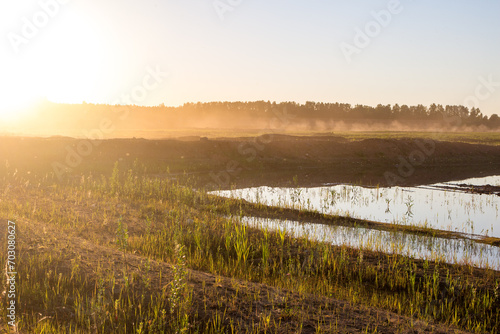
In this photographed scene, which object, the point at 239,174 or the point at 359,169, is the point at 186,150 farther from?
the point at 359,169

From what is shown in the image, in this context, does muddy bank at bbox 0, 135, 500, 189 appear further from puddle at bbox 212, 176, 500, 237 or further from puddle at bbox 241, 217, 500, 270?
puddle at bbox 241, 217, 500, 270

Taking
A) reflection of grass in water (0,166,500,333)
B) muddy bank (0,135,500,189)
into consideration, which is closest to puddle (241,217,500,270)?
reflection of grass in water (0,166,500,333)

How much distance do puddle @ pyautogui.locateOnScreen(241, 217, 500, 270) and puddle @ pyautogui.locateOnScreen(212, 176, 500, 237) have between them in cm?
154

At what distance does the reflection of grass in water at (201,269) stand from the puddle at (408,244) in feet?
0.81

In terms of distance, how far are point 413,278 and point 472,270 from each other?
1.71 meters

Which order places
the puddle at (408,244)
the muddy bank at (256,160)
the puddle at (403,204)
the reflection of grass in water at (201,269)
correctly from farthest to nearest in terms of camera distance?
the muddy bank at (256,160), the puddle at (403,204), the puddle at (408,244), the reflection of grass in water at (201,269)

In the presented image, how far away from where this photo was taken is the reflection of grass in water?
556cm

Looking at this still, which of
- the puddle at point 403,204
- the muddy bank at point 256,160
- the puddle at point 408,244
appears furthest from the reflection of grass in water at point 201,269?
the muddy bank at point 256,160

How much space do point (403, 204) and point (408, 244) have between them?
7301 mm

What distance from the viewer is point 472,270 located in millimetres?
8609

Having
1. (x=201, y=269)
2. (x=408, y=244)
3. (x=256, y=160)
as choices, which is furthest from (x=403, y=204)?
(x=256, y=160)

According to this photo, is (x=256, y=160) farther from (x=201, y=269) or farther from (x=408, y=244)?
(x=201, y=269)

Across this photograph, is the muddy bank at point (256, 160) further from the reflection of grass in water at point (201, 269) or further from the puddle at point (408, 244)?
the reflection of grass in water at point (201, 269)

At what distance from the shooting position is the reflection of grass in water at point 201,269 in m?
5.56
